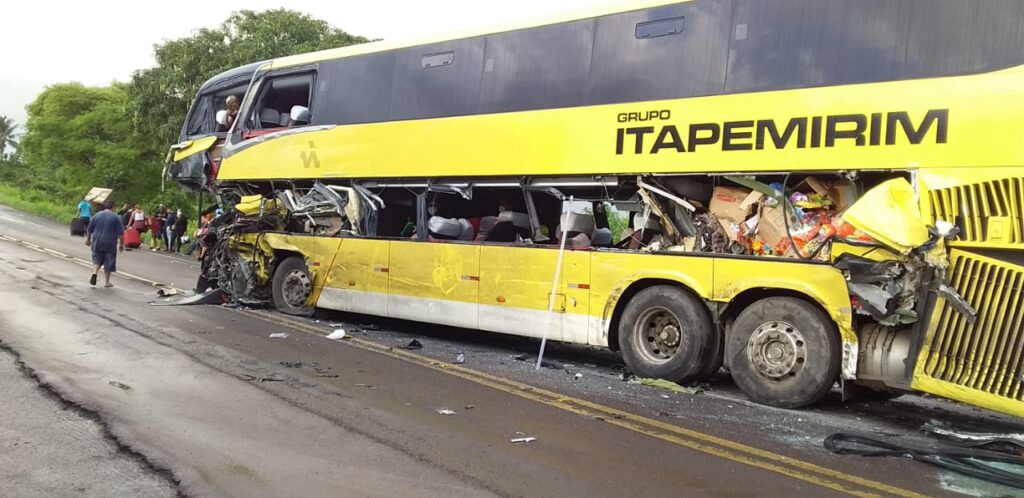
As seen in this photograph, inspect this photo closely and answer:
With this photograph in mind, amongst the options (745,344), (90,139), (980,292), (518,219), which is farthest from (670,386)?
(90,139)

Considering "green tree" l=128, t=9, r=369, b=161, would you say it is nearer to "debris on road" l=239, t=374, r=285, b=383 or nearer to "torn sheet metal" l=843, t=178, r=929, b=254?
"debris on road" l=239, t=374, r=285, b=383

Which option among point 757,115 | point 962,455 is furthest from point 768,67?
point 962,455

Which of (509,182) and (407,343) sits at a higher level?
(509,182)

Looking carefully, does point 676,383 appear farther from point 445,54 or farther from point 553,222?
point 445,54

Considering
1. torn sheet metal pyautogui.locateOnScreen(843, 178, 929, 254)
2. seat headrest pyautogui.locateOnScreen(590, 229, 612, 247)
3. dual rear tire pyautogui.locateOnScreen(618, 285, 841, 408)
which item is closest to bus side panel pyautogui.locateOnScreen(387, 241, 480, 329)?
seat headrest pyautogui.locateOnScreen(590, 229, 612, 247)

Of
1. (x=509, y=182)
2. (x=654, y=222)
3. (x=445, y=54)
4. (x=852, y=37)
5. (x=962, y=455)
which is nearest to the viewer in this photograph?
(x=962, y=455)

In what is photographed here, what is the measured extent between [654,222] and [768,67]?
6.03ft

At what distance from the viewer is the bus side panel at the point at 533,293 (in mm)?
7648

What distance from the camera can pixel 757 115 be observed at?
6.42m

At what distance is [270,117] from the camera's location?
459 inches

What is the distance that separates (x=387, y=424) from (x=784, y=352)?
10.9ft

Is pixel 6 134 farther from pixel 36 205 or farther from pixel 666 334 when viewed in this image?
pixel 666 334

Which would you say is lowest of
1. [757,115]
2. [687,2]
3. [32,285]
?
[32,285]

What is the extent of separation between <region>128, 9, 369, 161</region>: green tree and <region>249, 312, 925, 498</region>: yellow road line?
18856mm
